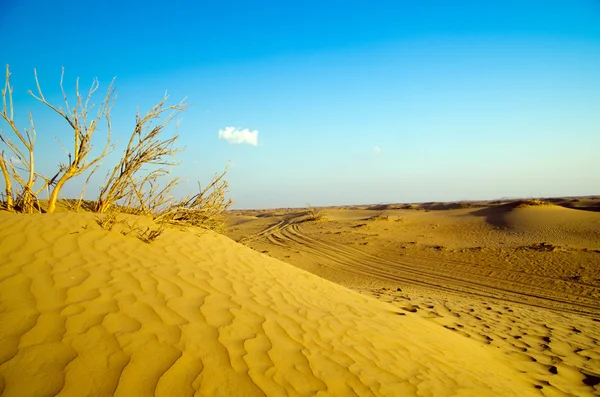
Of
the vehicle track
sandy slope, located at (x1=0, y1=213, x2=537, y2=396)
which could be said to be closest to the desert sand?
sandy slope, located at (x1=0, y1=213, x2=537, y2=396)

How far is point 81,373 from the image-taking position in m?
1.61

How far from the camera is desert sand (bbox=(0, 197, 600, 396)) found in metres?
1.74

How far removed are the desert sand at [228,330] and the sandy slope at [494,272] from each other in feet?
0.16

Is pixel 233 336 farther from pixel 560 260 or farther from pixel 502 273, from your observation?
pixel 560 260

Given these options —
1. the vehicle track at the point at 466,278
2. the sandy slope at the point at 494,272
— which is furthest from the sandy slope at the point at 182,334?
the vehicle track at the point at 466,278

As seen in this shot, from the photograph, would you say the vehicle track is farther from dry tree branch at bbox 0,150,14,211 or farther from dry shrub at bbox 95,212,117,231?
dry tree branch at bbox 0,150,14,211

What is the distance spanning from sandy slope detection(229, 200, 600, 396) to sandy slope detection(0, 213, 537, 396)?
89 cm

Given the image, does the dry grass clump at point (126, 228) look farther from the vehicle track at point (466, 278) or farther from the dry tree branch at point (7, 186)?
the vehicle track at point (466, 278)

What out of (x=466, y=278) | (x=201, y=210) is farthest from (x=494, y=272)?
(x=201, y=210)

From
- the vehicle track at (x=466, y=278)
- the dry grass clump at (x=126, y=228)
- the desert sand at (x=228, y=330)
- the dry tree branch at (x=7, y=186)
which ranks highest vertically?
the dry tree branch at (x=7, y=186)

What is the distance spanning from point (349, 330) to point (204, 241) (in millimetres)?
2829

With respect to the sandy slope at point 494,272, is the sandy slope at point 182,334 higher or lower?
higher

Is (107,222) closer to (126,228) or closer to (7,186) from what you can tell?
(126,228)

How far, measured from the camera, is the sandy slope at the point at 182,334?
1.69 metres
